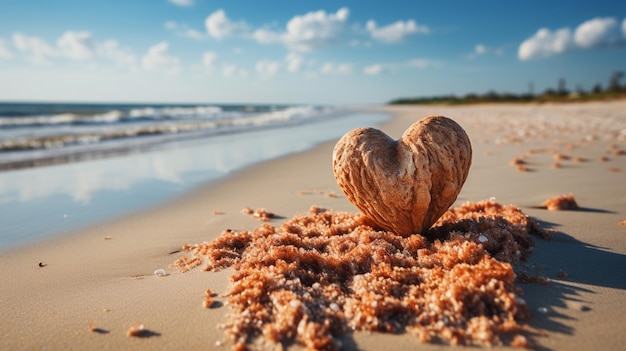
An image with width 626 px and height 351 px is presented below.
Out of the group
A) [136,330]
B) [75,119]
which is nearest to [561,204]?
[136,330]

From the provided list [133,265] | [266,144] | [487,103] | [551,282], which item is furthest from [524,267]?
[487,103]

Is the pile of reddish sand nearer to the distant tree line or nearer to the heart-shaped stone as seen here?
the heart-shaped stone

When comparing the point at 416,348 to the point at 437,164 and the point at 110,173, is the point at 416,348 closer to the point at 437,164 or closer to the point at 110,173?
the point at 437,164

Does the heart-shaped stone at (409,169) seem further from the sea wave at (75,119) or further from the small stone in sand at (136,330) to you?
the sea wave at (75,119)

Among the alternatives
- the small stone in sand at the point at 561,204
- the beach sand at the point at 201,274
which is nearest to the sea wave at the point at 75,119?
the beach sand at the point at 201,274

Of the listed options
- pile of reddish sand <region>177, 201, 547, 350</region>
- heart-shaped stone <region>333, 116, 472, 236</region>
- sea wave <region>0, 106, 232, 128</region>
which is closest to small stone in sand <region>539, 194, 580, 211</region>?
pile of reddish sand <region>177, 201, 547, 350</region>

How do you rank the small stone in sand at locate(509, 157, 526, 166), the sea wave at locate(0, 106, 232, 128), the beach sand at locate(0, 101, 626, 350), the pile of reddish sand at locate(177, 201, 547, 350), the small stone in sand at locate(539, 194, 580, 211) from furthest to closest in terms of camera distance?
the sea wave at locate(0, 106, 232, 128) → the small stone in sand at locate(509, 157, 526, 166) → the small stone in sand at locate(539, 194, 580, 211) → the beach sand at locate(0, 101, 626, 350) → the pile of reddish sand at locate(177, 201, 547, 350)

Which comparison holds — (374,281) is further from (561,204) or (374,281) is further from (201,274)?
(561,204)
